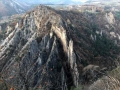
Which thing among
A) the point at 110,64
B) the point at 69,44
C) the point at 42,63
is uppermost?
the point at 69,44

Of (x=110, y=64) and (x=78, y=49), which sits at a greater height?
(x=78, y=49)

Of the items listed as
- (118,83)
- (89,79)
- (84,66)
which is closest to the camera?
(118,83)

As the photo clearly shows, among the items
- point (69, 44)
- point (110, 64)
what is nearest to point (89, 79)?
point (69, 44)

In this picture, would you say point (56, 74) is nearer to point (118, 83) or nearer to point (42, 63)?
point (42, 63)

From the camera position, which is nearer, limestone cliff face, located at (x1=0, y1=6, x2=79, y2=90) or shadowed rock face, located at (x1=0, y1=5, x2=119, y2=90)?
shadowed rock face, located at (x1=0, y1=5, x2=119, y2=90)

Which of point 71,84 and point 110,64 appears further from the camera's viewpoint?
point 110,64

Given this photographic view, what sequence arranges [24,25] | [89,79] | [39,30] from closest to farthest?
[89,79]
[39,30]
[24,25]

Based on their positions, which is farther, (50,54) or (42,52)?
(42,52)

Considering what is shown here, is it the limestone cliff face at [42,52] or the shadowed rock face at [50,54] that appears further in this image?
the limestone cliff face at [42,52]
